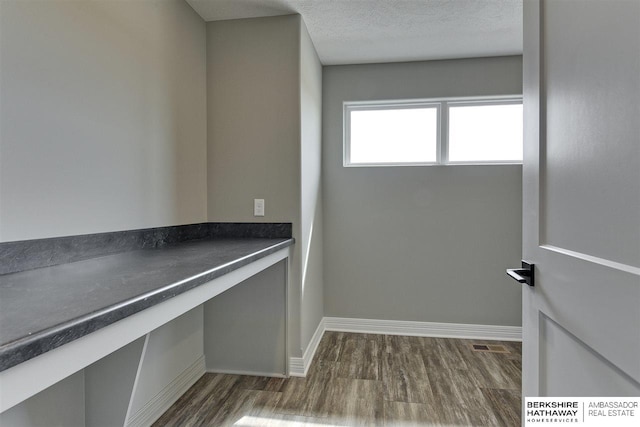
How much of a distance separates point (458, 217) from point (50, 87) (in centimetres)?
273

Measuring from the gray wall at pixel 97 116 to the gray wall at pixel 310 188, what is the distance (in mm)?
671

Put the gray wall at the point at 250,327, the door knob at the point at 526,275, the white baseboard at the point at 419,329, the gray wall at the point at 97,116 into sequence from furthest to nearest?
the white baseboard at the point at 419,329 < the gray wall at the point at 250,327 < the gray wall at the point at 97,116 < the door knob at the point at 526,275

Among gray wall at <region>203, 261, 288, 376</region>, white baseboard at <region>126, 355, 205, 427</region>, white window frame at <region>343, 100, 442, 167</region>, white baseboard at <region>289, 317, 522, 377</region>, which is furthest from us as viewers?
white window frame at <region>343, 100, 442, 167</region>

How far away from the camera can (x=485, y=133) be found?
9.72ft

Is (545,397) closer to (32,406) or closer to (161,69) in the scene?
(32,406)

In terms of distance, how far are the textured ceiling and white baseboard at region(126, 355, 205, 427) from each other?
2.17 meters

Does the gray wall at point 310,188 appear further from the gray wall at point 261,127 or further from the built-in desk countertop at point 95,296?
the built-in desk countertop at point 95,296

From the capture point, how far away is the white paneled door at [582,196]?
1.98ft

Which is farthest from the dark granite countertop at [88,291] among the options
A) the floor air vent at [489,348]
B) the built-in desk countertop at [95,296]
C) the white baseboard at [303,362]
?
the floor air vent at [489,348]

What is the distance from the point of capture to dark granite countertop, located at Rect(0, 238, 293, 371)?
24.4 inches

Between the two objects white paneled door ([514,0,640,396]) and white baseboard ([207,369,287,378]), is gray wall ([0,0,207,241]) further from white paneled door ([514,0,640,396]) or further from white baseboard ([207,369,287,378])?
white paneled door ([514,0,640,396])

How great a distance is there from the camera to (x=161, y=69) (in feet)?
6.11

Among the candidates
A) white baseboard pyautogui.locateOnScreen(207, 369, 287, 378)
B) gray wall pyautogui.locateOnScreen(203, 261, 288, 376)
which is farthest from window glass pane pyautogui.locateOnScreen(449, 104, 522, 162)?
white baseboard pyautogui.locateOnScreen(207, 369, 287, 378)

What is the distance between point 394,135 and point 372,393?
204 cm
